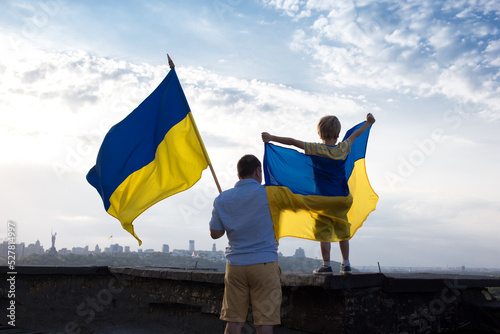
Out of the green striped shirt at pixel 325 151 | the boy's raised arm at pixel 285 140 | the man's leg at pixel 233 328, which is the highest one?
the boy's raised arm at pixel 285 140

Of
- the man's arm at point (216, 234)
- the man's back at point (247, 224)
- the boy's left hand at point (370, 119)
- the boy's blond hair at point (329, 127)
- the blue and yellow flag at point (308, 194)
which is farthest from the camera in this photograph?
the boy's left hand at point (370, 119)

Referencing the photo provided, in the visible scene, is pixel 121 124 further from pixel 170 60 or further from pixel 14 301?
pixel 14 301

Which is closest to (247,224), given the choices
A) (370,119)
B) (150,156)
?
(150,156)

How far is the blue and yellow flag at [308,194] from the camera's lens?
153 inches

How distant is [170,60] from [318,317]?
3392 mm

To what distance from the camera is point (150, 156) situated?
468 cm

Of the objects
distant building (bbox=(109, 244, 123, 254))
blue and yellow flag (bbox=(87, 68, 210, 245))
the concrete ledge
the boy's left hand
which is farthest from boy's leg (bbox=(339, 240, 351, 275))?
distant building (bbox=(109, 244, 123, 254))

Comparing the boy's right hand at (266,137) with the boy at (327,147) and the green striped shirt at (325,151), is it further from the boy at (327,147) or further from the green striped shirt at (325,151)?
the green striped shirt at (325,151)

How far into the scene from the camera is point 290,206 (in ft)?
12.8

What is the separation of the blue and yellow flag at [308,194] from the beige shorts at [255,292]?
0.80 m

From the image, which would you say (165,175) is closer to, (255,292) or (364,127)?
(255,292)

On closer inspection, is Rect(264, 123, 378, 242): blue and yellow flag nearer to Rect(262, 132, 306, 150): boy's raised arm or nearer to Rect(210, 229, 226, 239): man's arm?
Rect(262, 132, 306, 150): boy's raised arm

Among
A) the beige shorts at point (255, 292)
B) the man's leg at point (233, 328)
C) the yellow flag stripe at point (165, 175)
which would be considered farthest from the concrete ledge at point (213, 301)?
the yellow flag stripe at point (165, 175)

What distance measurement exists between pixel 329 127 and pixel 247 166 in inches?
48.0
